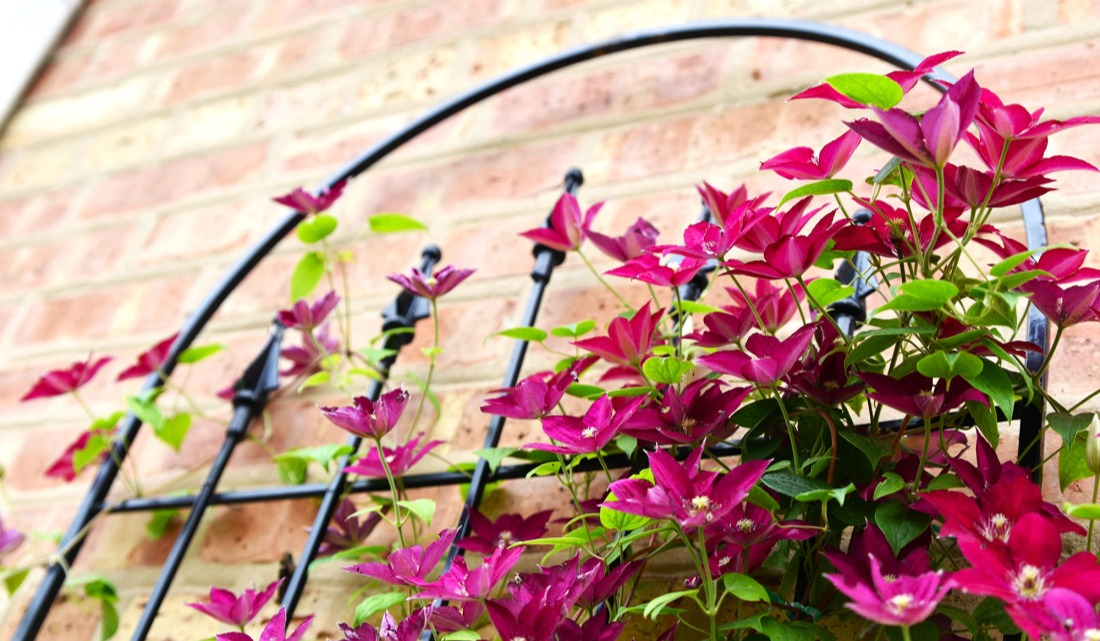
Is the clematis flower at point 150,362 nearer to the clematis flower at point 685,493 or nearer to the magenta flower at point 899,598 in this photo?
the clematis flower at point 685,493

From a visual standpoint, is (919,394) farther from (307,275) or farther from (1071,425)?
(307,275)

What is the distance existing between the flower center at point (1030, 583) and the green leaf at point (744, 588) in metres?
0.15

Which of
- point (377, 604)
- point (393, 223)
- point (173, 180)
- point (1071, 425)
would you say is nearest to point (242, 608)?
point (377, 604)

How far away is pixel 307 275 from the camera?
1.06m

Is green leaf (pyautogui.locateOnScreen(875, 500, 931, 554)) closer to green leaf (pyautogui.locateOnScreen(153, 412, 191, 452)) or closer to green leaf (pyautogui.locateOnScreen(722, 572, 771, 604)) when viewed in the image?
green leaf (pyautogui.locateOnScreen(722, 572, 771, 604))

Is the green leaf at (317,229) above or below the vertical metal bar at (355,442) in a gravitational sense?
above

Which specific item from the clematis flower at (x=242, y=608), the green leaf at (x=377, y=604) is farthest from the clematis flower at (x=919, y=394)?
the clematis flower at (x=242, y=608)

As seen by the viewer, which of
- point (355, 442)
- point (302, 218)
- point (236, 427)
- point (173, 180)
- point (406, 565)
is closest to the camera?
point (406, 565)

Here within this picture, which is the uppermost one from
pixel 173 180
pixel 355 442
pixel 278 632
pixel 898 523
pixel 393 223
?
pixel 173 180

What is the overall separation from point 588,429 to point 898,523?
0.19 meters

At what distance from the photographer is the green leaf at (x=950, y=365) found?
56 cm

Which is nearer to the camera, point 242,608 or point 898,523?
point 898,523

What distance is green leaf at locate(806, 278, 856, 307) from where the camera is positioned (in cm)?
67

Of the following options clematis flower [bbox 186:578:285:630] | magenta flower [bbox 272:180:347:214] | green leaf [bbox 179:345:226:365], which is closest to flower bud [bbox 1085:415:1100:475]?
clematis flower [bbox 186:578:285:630]
